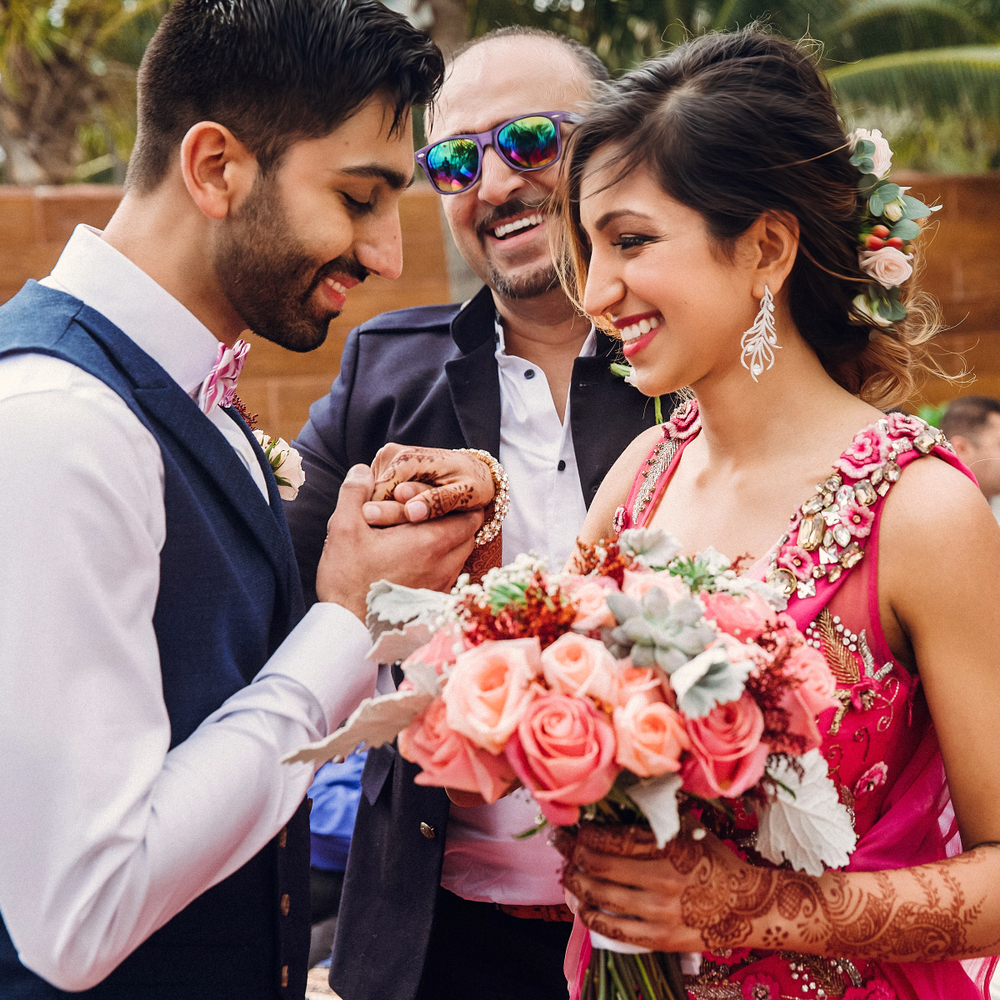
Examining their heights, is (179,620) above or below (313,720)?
above

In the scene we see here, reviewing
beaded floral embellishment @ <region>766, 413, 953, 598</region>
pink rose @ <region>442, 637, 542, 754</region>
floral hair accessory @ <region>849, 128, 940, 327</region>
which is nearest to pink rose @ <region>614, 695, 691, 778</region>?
pink rose @ <region>442, 637, 542, 754</region>

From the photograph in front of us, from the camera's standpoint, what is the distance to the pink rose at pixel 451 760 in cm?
134

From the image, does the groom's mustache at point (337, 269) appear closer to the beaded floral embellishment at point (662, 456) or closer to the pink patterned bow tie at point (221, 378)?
the pink patterned bow tie at point (221, 378)

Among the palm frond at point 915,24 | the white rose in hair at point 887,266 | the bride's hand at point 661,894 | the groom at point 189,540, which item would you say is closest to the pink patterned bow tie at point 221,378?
the groom at point 189,540

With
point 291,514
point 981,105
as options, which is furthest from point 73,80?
point 291,514

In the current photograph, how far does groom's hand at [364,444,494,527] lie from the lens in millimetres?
1974

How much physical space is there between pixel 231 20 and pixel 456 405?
1203 millimetres

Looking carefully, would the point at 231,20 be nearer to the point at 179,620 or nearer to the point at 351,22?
the point at 351,22

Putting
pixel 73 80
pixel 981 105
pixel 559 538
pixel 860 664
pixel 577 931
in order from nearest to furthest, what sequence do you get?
pixel 860 664 → pixel 577 931 → pixel 559 538 → pixel 981 105 → pixel 73 80

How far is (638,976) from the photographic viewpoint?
1585 mm

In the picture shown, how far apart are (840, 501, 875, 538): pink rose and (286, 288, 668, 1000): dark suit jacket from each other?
0.94m

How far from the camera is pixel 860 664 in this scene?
173cm

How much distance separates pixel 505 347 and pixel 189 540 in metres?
1.56

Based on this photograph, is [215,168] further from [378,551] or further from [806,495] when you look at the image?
[806,495]
